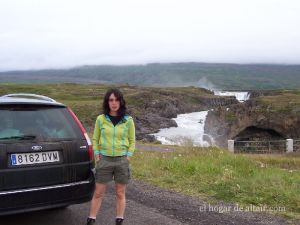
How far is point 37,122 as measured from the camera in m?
6.03

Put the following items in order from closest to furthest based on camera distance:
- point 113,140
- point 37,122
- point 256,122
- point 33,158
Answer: point 33,158 → point 113,140 → point 37,122 → point 256,122

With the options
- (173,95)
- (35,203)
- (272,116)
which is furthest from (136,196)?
(173,95)

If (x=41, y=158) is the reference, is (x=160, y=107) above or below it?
below

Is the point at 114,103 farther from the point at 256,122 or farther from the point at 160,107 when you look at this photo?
the point at 160,107

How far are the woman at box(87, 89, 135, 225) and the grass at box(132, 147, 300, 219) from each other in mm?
2398

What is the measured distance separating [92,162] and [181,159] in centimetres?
521

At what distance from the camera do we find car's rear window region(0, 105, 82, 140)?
5773 millimetres

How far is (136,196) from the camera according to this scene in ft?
27.0

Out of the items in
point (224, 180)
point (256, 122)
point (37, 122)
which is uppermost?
point (37, 122)

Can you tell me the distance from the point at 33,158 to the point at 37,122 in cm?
59

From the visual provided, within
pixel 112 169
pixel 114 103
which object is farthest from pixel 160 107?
pixel 114 103

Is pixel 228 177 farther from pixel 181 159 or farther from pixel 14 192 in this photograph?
pixel 14 192

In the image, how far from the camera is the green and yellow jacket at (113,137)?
5.93m

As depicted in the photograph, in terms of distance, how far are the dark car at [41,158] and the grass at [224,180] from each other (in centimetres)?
272
